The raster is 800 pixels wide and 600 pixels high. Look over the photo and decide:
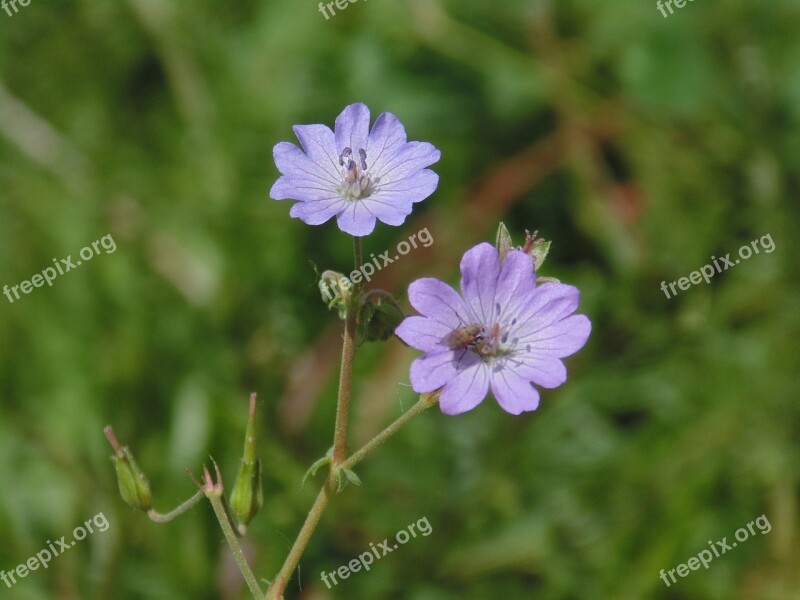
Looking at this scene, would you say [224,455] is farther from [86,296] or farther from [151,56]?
[151,56]

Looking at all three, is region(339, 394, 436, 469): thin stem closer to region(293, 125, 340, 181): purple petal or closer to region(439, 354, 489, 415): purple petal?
region(439, 354, 489, 415): purple petal

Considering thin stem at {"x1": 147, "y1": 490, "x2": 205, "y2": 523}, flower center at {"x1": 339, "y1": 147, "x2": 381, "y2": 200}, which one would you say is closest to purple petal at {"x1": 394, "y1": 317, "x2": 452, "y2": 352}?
flower center at {"x1": 339, "y1": 147, "x2": 381, "y2": 200}

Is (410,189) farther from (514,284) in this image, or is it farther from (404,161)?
(514,284)

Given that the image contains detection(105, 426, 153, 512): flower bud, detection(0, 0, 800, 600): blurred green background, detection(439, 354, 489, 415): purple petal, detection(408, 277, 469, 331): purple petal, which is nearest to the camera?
detection(439, 354, 489, 415): purple petal

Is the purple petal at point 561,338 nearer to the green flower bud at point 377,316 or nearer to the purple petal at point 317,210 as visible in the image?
the green flower bud at point 377,316

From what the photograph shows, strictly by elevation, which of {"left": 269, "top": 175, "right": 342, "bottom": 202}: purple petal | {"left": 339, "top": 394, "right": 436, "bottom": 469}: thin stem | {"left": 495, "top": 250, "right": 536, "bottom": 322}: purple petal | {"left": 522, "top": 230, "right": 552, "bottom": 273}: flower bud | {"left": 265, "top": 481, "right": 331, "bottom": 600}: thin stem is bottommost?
{"left": 265, "top": 481, "right": 331, "bottom": 600}: thin stem

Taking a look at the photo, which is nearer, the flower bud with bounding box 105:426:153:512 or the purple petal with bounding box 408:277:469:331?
the purple petal with bounding box 408:277:469:331

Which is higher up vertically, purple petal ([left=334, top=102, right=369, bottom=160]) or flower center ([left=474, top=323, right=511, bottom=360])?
purple petal ([left=334, top=102, right=369, bottom=160])

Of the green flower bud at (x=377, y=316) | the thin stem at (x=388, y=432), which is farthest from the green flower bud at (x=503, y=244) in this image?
the thin stem at (x=388, y=432)
